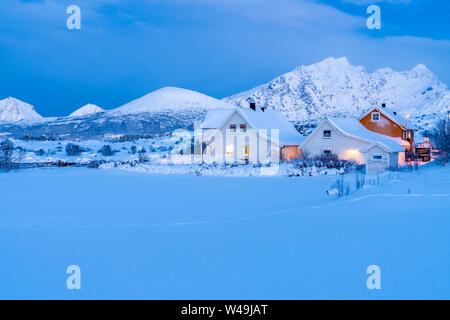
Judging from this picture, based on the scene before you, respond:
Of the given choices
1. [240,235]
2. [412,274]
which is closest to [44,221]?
[240,235]

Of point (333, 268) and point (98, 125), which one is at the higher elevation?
point (98, 125)

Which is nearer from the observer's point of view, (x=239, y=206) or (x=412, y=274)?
(x=412, y=274)

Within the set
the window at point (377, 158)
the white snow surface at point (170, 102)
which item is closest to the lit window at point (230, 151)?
the window at point (377, 158)

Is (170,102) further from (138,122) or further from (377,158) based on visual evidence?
(377,158)

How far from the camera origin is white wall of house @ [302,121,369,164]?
28.8m

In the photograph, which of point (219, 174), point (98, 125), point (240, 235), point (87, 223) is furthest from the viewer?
point (98, 125)

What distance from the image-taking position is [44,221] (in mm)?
9000

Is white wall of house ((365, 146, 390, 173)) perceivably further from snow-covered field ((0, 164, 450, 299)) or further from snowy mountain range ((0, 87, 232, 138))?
snowy mountain range ((0, 87, 232, 138))

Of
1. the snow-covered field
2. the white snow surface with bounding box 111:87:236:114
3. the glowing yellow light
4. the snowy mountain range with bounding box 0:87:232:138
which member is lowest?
the snow-covered field

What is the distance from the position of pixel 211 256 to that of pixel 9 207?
8.98m

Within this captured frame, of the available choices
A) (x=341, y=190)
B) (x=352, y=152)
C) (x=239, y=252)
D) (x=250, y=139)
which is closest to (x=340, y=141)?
(x=352, y=152)

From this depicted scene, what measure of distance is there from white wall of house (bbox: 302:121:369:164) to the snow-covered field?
19.2 meters

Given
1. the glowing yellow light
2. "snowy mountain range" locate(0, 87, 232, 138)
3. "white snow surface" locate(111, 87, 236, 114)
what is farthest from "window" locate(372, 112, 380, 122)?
"white snow surface" locate(111, 87, 236, 114)
